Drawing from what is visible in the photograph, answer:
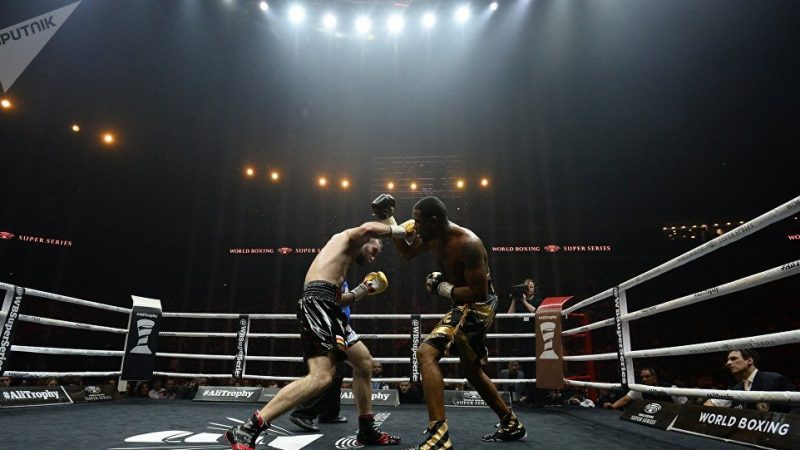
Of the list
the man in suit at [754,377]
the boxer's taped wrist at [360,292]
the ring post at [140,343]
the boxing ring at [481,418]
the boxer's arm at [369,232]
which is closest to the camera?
the boxing ring at [481,418]

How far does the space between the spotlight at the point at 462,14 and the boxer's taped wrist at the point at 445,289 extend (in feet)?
33.4

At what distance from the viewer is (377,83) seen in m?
12.0

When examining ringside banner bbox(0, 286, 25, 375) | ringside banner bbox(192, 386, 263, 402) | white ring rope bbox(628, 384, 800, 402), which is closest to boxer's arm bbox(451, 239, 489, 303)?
white ring rope bbox(628, 384, 800, 402)

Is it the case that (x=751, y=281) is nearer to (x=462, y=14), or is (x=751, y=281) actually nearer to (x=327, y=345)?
(x=327, y=345)

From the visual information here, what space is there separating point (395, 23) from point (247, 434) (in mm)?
11086

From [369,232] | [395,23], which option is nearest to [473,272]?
[369,232]

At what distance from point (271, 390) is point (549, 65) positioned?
9.87 meters

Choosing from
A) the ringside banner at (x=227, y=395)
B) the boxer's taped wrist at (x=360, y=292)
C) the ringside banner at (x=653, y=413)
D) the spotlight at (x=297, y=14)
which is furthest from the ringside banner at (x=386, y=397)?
the spotlight at (x=297, y=14)

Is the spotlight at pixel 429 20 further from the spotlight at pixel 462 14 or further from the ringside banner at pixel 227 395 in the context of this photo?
the ringside banner at pixel 227 395

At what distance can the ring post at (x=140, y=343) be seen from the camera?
4668 mm

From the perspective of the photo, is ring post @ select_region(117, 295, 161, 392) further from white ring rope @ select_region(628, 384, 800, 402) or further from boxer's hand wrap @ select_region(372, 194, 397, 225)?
white ring rope @ select_region(628, 384, 800, 402)

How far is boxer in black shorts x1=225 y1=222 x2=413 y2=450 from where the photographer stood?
6.05 ft

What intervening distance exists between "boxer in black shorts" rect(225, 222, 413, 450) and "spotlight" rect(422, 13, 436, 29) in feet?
31.9

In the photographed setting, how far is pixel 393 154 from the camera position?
14523 mm
